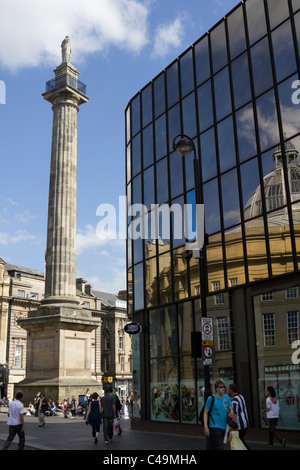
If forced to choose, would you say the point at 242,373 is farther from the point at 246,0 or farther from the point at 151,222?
the point at 246,0

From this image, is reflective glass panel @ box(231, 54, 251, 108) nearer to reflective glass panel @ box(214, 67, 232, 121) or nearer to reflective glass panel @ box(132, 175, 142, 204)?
reflective glass panel @ box(214, 67, 232, 121)

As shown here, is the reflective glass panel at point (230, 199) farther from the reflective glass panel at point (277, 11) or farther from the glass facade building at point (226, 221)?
the reflective glass panel at point (277, 11)

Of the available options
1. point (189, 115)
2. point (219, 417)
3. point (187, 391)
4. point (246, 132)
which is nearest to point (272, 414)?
point (219, 417)

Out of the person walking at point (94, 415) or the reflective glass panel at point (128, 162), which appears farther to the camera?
the reflective glass panel at point (128, 162)

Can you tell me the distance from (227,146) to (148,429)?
12.4 metres

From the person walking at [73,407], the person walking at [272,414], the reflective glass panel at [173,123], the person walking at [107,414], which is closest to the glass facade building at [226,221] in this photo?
the reflective glass panel at [173,123]

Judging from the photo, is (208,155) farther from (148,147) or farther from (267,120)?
(148,147)

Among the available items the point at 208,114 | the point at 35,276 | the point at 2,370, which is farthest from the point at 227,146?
the point at 35,276

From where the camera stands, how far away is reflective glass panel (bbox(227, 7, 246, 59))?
1953cm

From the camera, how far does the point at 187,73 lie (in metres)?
22.7

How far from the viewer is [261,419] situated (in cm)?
1642

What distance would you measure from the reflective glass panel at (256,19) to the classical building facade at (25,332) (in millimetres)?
45809

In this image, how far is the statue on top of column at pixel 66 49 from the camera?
39.0 meters

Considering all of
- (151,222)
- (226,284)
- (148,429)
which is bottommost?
(148,429)
